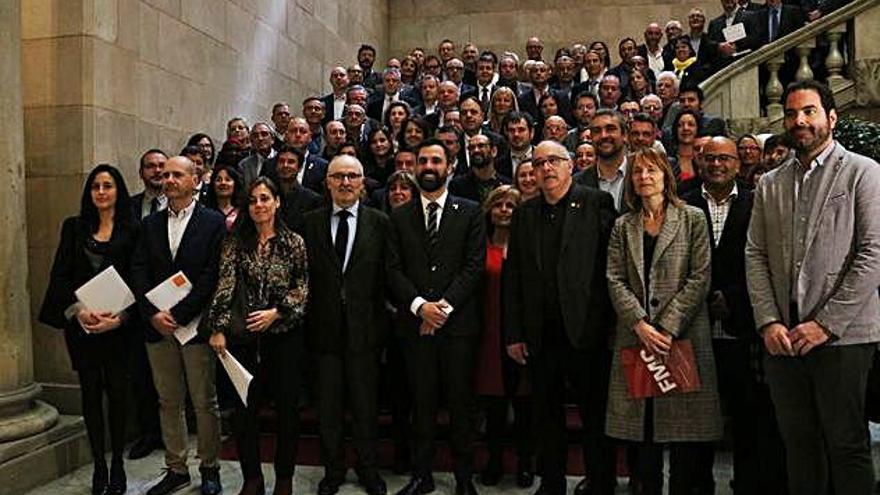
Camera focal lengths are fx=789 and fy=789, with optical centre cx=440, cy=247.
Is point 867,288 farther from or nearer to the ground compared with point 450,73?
nearer to the ground

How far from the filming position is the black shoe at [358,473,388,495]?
14.0ft

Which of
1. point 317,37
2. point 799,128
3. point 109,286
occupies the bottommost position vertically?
point 109,286

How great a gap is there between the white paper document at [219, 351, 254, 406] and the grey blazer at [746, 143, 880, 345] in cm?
243

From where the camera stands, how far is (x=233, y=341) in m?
4.04

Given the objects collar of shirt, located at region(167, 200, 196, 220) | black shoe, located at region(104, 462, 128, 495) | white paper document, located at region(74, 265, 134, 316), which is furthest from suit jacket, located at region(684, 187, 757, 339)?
black shoe, located at region(104, 462, 128, 495)

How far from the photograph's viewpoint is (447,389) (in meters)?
4.19

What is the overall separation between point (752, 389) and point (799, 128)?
138 centimetres

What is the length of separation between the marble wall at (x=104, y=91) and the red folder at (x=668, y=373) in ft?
12.9

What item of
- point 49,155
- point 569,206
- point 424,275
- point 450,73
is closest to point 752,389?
point 569,206

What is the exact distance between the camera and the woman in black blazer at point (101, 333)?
14.3 feet

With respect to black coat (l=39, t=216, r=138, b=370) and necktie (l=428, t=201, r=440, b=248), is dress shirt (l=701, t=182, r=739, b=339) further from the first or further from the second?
black coat (l=39, t=216, r=138, b=370)

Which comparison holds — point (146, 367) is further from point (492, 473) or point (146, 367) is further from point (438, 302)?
point (492, 473)

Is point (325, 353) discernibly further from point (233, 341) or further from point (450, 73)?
point (450, 73)

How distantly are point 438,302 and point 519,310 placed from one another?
419 mm
